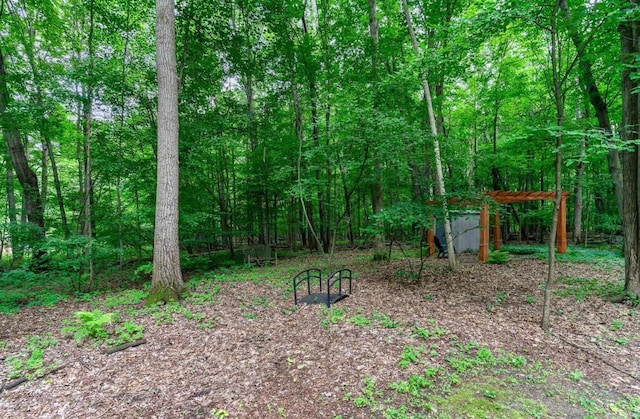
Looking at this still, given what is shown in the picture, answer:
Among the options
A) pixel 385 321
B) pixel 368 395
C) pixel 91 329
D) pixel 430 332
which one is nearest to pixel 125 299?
pixel 91 329

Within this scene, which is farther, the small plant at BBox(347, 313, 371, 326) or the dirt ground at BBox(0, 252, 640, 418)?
the small plant at BBox(347, 313, 371, 326)

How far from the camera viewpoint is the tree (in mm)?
5410

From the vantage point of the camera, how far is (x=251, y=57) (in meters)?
10.9

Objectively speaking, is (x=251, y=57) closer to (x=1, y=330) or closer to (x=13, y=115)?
(x=13, y=115)

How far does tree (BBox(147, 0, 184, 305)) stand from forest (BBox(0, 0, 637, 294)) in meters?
2.03

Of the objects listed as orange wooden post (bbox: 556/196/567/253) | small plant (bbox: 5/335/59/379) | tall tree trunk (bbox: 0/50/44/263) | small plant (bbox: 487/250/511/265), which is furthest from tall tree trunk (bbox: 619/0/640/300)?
tall tree trunk (bbox: 0/50/44/263)

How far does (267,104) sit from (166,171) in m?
6.53

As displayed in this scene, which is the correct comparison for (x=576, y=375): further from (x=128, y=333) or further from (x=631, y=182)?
(x=128, y=333)

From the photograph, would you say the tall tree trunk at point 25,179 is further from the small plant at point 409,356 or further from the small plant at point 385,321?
the small plant at point 409,356

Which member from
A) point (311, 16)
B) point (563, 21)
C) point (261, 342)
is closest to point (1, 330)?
point (261, 342)

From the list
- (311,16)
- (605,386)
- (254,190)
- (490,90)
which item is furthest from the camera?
(311,16)

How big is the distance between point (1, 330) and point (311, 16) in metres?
14.1

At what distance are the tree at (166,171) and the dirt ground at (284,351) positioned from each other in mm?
762

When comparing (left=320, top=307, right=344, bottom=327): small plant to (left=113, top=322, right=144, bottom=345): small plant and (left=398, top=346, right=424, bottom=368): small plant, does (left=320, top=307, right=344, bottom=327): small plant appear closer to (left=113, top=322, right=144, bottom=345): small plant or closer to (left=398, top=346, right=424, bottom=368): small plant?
(left=398, top=346, right=424, bottom=368): small plant
